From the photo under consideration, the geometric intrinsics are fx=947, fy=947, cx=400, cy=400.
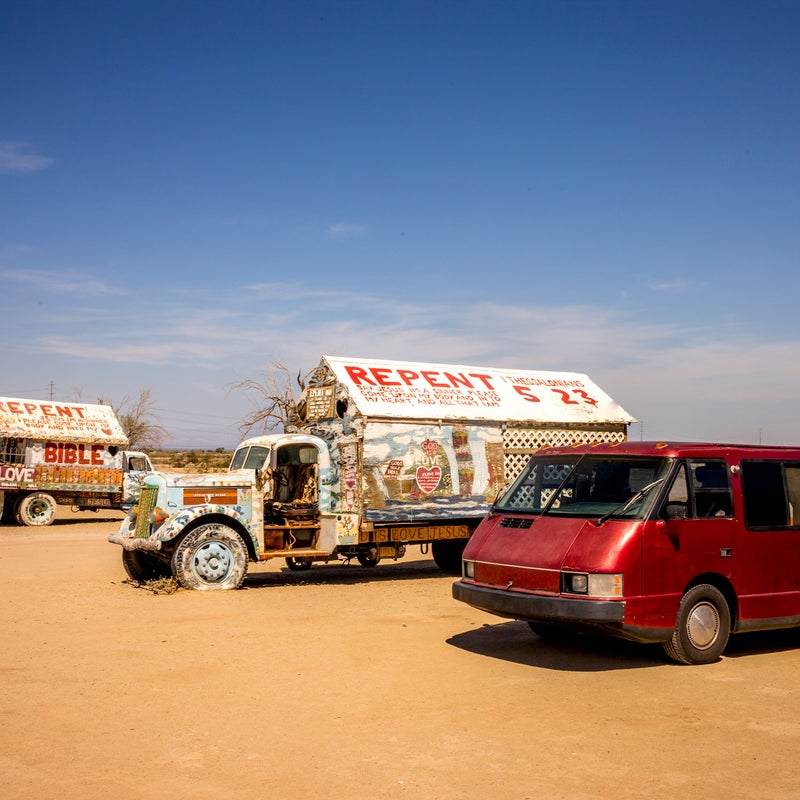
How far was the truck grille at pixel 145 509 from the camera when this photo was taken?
13.2 metres

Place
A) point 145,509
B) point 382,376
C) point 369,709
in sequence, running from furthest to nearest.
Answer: point 382,376 < point 145,509 < point 369,709

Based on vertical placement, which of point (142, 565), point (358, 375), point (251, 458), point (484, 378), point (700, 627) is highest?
point (484, 378)

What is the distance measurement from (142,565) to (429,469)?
4624 mm

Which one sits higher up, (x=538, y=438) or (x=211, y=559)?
(x=538, y=438)

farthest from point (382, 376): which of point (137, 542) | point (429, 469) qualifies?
point (137, 542)

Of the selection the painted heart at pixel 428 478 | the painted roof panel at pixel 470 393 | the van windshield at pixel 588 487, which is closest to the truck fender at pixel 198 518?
the painted roof panel at pixel 470 393

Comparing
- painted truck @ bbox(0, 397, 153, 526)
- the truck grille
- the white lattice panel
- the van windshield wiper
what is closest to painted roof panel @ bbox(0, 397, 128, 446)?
painted truck @ bbox(0, 397, 153, 526)

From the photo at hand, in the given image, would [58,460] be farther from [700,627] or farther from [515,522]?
[700,627]

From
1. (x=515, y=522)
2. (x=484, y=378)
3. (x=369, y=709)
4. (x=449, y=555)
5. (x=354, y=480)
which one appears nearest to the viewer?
(x=369, y=709)

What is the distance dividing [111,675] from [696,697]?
15.7 ft

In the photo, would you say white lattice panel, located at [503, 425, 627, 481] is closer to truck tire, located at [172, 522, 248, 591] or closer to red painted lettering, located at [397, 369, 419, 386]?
red painted lettering, located at [397, 369, 419, 386]

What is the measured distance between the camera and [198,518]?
13.2 metres

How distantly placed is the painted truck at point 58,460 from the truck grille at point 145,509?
41.7 ft

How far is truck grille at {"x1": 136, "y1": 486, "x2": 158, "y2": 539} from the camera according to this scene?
13.2 m
